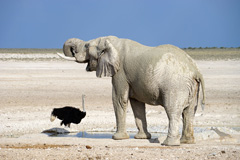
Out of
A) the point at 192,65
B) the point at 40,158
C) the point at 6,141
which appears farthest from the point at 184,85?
the point at 6,141

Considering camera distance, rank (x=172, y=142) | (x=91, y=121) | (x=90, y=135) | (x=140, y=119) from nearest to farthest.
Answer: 1. (x=172, y=142)
2. (x=140, y=119)
3. (x=90, y=135)
4. (x=91, y=121)

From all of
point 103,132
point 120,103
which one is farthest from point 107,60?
point 103,132

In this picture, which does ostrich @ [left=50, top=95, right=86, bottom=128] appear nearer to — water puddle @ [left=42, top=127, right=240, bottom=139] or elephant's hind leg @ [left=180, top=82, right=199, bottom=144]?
water puddle @ [left=42, top=127, right=240, bottom=139]

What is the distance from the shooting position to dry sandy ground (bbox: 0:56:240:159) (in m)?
9.66

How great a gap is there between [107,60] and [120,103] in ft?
3.38

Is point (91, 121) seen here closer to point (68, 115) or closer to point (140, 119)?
point (68, 115)

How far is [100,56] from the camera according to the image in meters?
12.1

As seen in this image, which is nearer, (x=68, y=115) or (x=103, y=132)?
(x=103, y=132)

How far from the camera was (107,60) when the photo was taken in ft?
38.8

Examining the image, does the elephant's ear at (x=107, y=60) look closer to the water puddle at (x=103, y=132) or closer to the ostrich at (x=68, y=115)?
the water puddle at (x=103, y=132)

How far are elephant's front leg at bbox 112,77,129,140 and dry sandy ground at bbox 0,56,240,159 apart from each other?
0.28 meters

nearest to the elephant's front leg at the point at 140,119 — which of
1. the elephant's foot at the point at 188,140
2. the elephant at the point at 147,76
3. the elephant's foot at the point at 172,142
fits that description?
the elephant at the point at 147,76

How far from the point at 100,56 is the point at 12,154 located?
11.4 ft

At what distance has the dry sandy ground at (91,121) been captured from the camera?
966 centimetres
